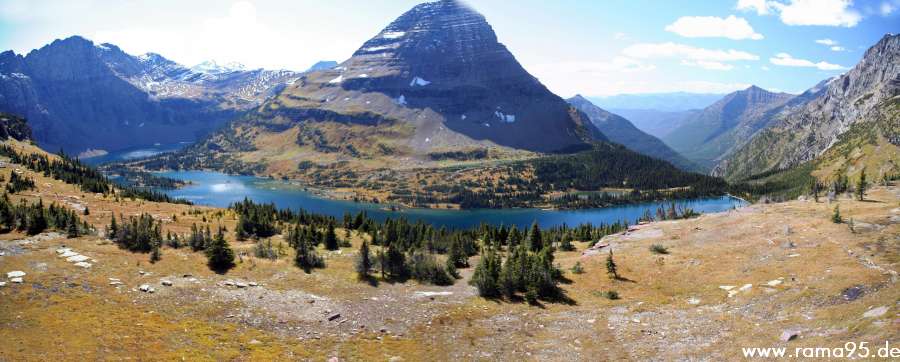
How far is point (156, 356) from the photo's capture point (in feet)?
122

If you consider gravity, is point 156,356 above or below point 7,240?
below

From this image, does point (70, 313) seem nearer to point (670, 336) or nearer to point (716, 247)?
point (670, 336)

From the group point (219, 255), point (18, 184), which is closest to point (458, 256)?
point (219, 255)

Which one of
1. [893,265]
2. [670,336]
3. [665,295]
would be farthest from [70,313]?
[893,265]

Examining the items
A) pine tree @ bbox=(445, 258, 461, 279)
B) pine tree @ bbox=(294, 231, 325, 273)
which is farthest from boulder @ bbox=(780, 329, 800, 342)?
pine tree @ bbox=(294, 231, 325, 273)

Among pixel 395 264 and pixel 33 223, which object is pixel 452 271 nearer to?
pixel 395 264

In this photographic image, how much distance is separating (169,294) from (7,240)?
25678mm

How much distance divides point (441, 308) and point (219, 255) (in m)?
29.7

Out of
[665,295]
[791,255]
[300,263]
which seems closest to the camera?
[665,295]

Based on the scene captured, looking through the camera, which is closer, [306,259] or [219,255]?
[219,255]

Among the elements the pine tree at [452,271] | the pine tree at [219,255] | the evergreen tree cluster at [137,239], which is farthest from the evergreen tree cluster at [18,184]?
the pine tree at [452,271]

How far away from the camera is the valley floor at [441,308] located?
38.8 meters

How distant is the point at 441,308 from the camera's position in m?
53.7

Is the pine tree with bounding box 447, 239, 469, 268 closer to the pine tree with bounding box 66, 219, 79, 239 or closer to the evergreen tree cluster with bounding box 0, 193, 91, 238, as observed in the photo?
the pine tree with bounding box 66, 219, 79, 239
